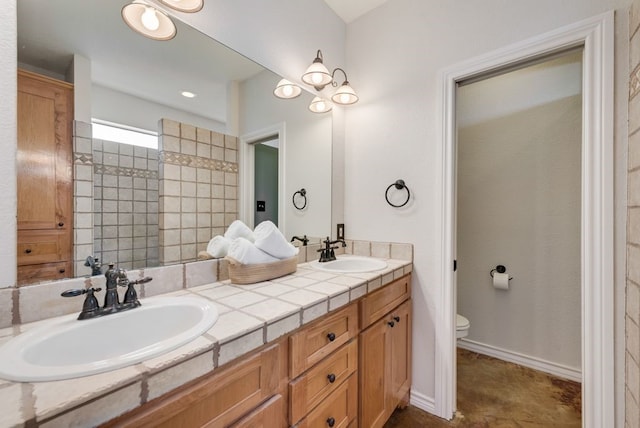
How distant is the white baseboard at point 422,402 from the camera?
1.55 metres

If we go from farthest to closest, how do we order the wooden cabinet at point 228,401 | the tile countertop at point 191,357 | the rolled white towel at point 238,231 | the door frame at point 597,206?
1. the rolled white towel at point 238,231
2. the door frame at point 597,206
3. the wooden cabinet at point 228,401
4. the tile countertop at point 191,357

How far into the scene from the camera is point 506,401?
5.39 ft

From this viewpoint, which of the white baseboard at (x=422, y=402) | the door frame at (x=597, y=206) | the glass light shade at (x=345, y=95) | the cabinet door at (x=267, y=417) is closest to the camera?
the cabinet door at (x=267, y=417)

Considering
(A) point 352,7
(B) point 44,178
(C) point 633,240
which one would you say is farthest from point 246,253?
(A) point 352,7

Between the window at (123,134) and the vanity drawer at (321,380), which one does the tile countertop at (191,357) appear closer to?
the vanity drawer at (321,380)

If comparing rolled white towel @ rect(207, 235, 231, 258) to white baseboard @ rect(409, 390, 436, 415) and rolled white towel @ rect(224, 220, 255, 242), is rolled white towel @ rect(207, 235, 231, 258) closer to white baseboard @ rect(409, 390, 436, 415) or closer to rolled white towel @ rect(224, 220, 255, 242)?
rolled white towel @ rect(224, 220, 255, 242)

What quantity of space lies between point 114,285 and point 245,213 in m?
0.67

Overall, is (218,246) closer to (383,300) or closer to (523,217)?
(383,300)

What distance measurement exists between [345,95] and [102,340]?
170 cm

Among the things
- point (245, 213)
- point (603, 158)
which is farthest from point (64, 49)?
point (603, 158)

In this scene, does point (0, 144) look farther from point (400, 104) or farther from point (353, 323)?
point (400, 104)

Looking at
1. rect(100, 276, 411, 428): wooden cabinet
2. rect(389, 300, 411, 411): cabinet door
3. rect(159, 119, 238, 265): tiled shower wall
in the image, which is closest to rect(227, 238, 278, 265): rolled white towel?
rect(159, 119, 238, 265): tiled shower wall

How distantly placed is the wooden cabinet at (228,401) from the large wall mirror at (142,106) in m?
0.59

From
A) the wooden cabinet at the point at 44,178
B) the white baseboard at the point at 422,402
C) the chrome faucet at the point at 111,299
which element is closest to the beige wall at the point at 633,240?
the white baseboard at the point at 422,402
